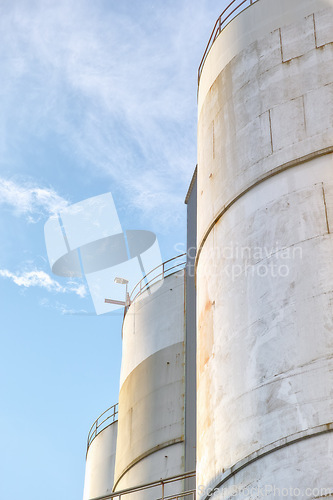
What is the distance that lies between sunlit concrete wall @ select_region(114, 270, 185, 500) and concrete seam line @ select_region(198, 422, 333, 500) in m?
8.06

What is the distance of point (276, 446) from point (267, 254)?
3083 millimetres

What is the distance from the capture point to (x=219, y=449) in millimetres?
11492

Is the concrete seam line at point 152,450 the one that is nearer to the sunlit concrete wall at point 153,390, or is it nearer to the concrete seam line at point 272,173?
the sunlit concrete wall at point 153,390

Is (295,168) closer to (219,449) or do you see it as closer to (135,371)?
(219,449)

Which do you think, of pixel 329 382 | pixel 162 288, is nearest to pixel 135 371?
pixel 162 288

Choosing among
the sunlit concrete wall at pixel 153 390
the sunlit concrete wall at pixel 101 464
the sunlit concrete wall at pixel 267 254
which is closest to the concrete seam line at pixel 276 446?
the sunlit concrete wall at pixel 267 254

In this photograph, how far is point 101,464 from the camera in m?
28.4

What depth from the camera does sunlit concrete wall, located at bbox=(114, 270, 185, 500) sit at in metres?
19.7

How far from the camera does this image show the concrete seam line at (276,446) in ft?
33.1

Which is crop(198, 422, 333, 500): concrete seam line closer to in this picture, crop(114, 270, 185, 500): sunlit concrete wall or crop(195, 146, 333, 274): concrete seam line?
crop(195, 146, 333, 274): concrete seam line

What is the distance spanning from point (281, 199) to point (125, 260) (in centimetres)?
1231

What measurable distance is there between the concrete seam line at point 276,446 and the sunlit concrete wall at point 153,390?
8.06m

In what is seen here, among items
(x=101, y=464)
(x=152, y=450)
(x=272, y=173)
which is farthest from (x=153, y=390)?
(x=272, y=173)

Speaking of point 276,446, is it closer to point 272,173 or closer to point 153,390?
point 272,173
